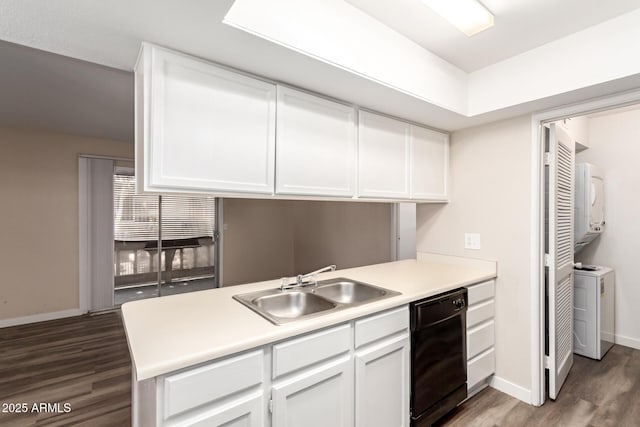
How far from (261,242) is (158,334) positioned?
176 inches

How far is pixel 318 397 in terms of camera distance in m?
1.37

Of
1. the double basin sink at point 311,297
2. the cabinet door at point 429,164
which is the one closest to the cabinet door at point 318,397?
the double basin sink at point 311,297

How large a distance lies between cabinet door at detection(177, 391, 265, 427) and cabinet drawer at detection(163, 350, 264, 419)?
1.7 inches

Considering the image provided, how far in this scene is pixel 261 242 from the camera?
5.64 m

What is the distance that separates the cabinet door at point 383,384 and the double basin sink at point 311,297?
0.27 m

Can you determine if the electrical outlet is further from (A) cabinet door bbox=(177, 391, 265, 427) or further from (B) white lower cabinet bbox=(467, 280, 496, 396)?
(A) cabinet door bbox=(177, 391, 265, 427)

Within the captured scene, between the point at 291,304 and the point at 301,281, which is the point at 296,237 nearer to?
the point at 301,281

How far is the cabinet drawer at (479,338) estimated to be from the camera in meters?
2.12

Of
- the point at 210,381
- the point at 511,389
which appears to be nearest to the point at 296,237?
the point at 511,389

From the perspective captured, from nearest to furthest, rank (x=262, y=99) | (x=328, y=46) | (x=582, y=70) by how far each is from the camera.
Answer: (x=328, y=46), (x=262, y=99), (x=582, y=70)

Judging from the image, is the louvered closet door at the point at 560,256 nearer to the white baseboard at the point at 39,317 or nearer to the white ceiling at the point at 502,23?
the white ceiling at the point at 502,23

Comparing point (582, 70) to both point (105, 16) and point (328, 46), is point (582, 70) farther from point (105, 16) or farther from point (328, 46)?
point (105, 16)

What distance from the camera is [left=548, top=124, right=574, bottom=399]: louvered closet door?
2.17 metres

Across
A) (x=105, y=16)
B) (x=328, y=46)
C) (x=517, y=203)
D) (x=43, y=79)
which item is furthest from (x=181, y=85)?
(x=517, y=203)
